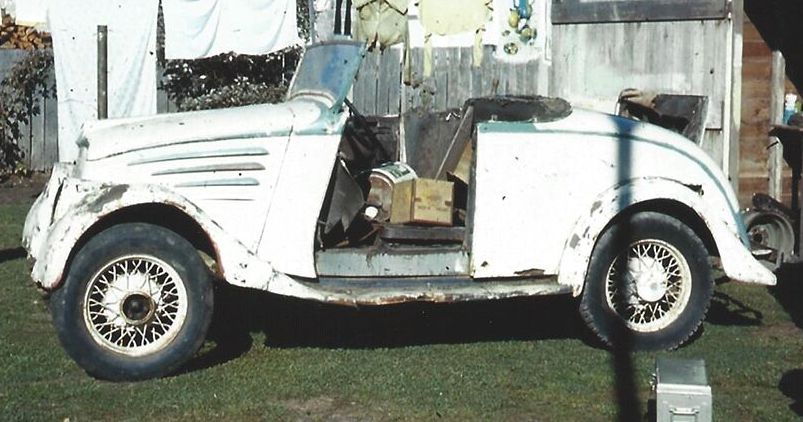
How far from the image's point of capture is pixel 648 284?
7.87 m

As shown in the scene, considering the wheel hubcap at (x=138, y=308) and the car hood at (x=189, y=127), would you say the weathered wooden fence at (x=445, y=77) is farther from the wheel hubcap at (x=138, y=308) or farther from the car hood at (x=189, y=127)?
the wheel hubcap at (x=138, y=308)

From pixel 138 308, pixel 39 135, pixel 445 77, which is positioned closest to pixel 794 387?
pixel 138 308

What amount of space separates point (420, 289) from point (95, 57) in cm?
869

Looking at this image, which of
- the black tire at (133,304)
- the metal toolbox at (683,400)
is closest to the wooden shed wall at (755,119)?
the black tire at (133,304)

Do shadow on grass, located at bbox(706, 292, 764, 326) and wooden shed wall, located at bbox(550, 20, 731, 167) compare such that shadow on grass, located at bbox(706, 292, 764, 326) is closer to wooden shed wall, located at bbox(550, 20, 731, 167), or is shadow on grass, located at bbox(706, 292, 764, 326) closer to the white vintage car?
the white vintage car

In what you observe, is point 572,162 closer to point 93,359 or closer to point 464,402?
point 464,402

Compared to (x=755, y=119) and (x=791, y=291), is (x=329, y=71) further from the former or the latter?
(x=755, y=119)

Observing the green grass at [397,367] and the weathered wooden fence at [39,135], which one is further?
the weathered wooden fence at [39,135]

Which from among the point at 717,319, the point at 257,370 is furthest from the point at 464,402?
the point at 717,319

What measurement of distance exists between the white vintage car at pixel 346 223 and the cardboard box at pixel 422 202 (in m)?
0.03

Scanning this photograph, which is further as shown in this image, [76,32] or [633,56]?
[76,32]

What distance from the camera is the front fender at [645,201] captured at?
766 cm

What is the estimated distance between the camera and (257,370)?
7.32 meters

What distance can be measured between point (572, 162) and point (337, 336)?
6.50ft
